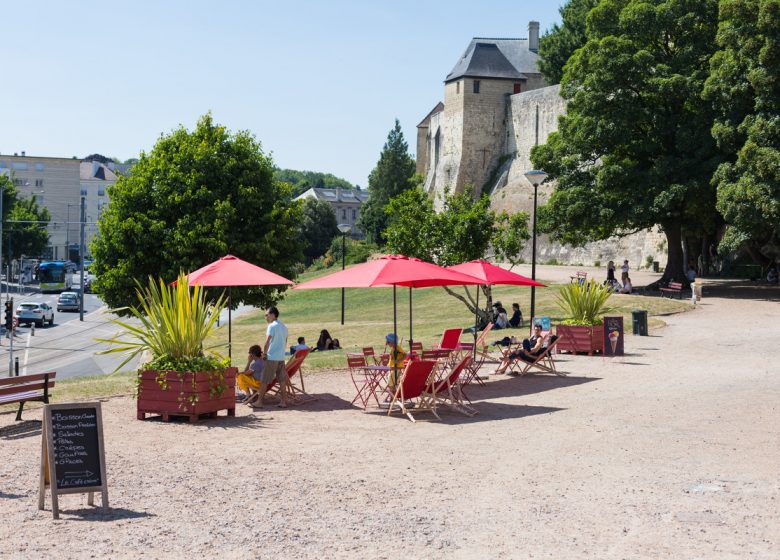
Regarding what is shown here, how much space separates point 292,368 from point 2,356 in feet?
93.5

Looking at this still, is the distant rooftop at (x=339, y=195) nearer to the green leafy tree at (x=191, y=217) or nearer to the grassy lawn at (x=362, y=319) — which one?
the grassy lawn at (x=362, y=319)

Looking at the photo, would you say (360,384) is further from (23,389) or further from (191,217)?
(191,217)

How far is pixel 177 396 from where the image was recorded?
40.0 feet

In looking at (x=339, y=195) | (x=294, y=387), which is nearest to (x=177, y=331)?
(x=294, y=387)

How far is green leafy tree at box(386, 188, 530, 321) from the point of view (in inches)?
1209

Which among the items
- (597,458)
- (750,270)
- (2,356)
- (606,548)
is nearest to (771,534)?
(606,548)

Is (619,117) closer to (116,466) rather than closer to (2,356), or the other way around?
(2,356)

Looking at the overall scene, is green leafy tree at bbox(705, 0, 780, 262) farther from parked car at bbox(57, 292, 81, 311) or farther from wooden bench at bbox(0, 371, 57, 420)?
parked car at bbox(57, 292, 81, 311)

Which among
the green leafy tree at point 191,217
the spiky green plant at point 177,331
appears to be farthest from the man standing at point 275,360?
the green leafy tree at point 191,217

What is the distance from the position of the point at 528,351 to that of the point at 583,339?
3.56 meters

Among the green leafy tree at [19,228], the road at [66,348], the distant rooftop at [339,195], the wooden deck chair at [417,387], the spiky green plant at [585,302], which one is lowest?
the road at [66,348]

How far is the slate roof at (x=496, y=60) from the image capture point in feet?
268

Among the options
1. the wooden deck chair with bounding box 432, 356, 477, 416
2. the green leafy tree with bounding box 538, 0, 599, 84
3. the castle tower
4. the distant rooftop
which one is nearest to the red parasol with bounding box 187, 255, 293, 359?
the wooden deck chair with bounding box 432, 356, 477, 416

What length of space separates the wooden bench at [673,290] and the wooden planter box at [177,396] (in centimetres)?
2604
